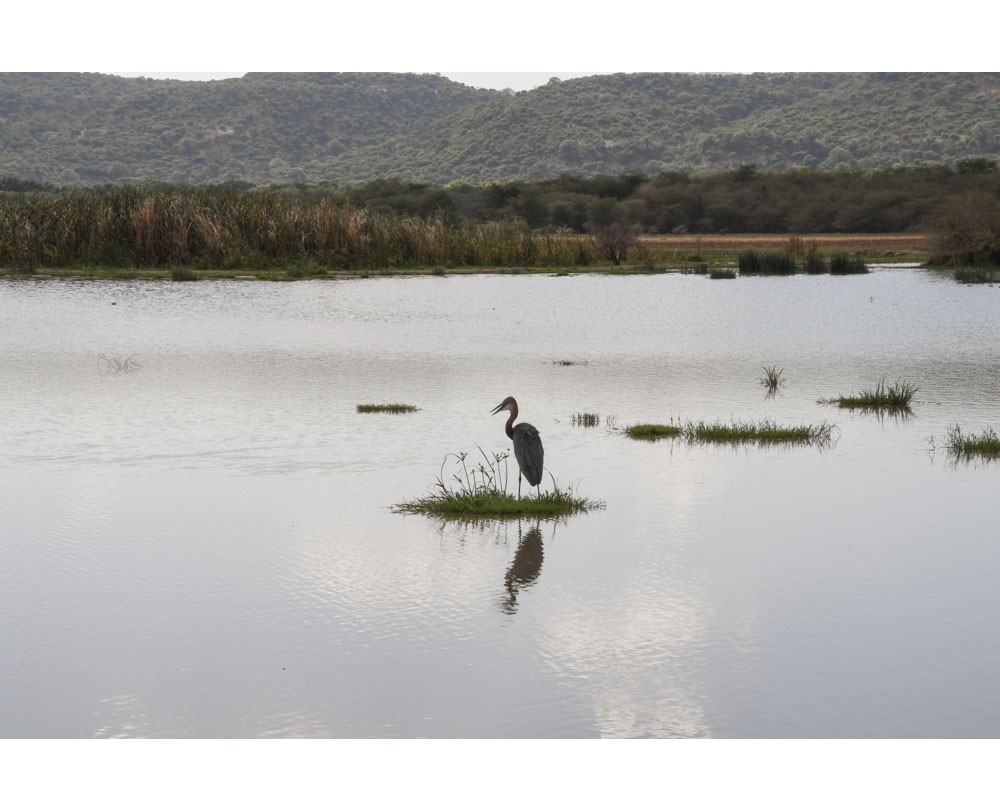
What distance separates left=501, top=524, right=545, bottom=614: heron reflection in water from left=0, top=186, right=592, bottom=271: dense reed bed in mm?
30505

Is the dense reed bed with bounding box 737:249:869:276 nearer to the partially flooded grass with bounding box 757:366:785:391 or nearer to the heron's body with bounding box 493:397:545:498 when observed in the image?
the partially flooded grass with bounding box 757:366:785:391

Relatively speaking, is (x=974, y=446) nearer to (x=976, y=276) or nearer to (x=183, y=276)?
(x=976, y=276)

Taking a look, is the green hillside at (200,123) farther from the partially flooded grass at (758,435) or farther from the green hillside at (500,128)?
the partially flooded grass at (758,435)

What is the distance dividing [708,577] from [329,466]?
4.80 metres

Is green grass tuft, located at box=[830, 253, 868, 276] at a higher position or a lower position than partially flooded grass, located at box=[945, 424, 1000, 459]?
higher

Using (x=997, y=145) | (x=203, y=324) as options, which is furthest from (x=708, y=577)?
(x=997, y=145)

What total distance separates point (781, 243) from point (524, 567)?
47.5 metres

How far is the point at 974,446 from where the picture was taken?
13312mm

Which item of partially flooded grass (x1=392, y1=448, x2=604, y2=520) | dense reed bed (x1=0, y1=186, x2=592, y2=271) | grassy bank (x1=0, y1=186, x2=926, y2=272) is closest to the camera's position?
partially flooded grass (x1=392, y1=448, x2=604, y2=520)

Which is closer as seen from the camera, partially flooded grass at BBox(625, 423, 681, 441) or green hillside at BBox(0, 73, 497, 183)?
partially flooded grass at BBox(625, 423, 681, 441)

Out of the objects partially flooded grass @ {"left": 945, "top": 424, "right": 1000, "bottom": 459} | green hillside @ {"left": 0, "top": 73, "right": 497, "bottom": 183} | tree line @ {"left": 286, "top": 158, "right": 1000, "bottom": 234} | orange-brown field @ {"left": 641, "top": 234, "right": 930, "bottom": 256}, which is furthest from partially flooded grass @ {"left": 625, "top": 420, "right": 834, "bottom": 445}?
green hillside @ {"left": 0, "top": 73, "right": 497, "bottom": 183}

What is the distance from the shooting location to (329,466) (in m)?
12.4

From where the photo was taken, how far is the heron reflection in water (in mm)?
8281

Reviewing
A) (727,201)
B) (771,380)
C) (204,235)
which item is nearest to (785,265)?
(204,235)
